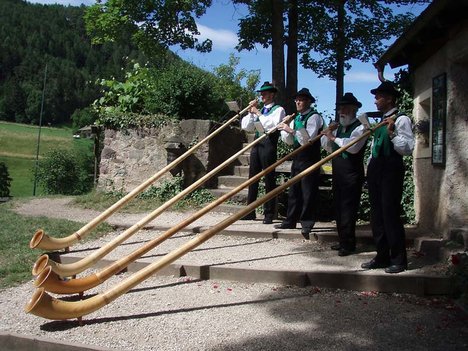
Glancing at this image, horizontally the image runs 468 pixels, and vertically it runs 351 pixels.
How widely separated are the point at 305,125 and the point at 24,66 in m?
72.9

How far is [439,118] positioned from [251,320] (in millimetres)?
3638

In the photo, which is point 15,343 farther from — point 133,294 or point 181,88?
point 181,88

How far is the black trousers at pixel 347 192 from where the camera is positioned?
531 cm

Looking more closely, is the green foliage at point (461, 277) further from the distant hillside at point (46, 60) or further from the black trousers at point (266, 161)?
the distant hillside at point (46, 60)

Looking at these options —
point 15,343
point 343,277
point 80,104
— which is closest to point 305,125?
point 343,277

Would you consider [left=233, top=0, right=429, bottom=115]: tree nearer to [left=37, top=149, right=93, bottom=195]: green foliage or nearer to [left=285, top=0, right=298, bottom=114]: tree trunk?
[left=285, top=0, right=298, bottom=114]: tree trunk

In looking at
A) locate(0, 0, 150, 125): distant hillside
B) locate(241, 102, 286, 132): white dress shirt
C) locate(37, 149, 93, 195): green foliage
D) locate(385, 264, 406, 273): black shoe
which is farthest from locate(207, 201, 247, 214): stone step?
locate(0, 0, 150, 125): distant hillside

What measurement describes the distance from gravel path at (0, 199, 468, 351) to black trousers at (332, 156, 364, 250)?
1.03m

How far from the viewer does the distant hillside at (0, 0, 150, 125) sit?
5909cm

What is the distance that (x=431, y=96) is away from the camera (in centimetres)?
617

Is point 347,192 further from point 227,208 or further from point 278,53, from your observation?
point 278,53

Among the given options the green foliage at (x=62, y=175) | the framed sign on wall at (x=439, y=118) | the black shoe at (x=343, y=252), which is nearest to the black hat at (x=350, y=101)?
the framed sign on wall at (x=439, y=118)

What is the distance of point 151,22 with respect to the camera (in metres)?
14.9

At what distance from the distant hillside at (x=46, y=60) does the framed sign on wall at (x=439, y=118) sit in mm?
48147
